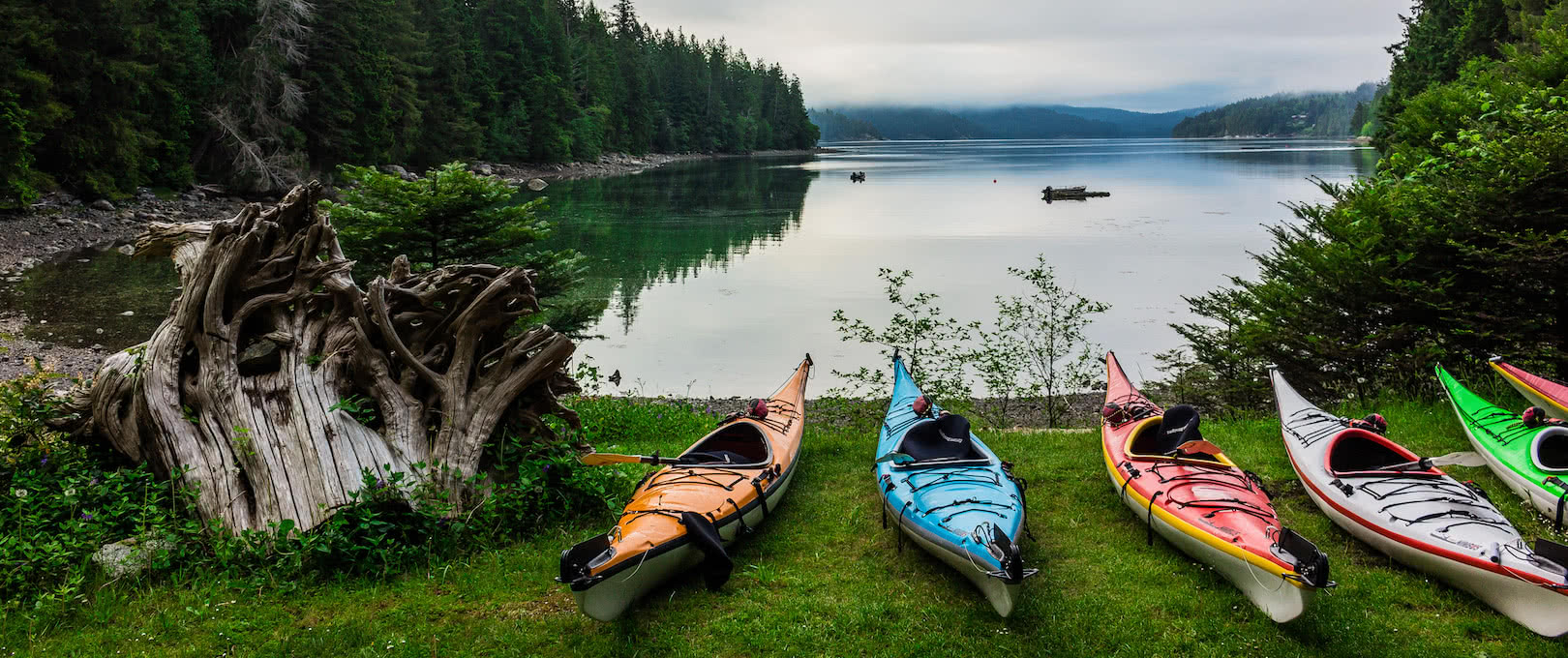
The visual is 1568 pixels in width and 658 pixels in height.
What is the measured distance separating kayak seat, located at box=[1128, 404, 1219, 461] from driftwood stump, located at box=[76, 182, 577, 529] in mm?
5062

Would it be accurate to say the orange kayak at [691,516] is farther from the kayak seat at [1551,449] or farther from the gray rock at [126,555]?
the kayak seat at [1551,449]

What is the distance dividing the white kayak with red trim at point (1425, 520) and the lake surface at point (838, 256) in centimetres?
889

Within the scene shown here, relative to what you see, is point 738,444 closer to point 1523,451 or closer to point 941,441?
point 941,441

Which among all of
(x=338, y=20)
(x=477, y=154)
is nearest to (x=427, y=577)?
(x=338, y=20)

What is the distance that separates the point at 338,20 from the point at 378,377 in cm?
4536

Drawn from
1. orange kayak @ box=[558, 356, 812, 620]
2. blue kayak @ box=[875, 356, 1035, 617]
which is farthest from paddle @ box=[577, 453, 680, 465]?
blue kayak @ box=[875, 356, 1035, 617]

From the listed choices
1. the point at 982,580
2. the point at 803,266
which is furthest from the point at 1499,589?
the point at 803,266

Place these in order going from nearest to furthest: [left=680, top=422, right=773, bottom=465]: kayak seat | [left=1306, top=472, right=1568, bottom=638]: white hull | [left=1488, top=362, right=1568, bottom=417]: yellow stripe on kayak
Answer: [left=1306, top=472, right=1568, bottom=638]: white hull
[left=680, top=422, right=773, bottom=465]: kayak seat
[left=1488, top=362, right=1568, bottom=417]: yellow stripe on kayak

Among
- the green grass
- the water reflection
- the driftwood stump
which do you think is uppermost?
the driftwood stump

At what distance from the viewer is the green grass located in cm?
492

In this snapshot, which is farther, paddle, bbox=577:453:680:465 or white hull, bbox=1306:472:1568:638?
paddle, bbox=577:453:680:465

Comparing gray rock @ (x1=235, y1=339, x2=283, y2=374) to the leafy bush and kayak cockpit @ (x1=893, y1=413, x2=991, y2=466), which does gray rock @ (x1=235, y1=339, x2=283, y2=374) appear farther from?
the leafy bush

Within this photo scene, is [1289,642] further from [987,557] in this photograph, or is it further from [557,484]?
[557,484]

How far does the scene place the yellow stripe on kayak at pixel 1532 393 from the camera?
7.77m
